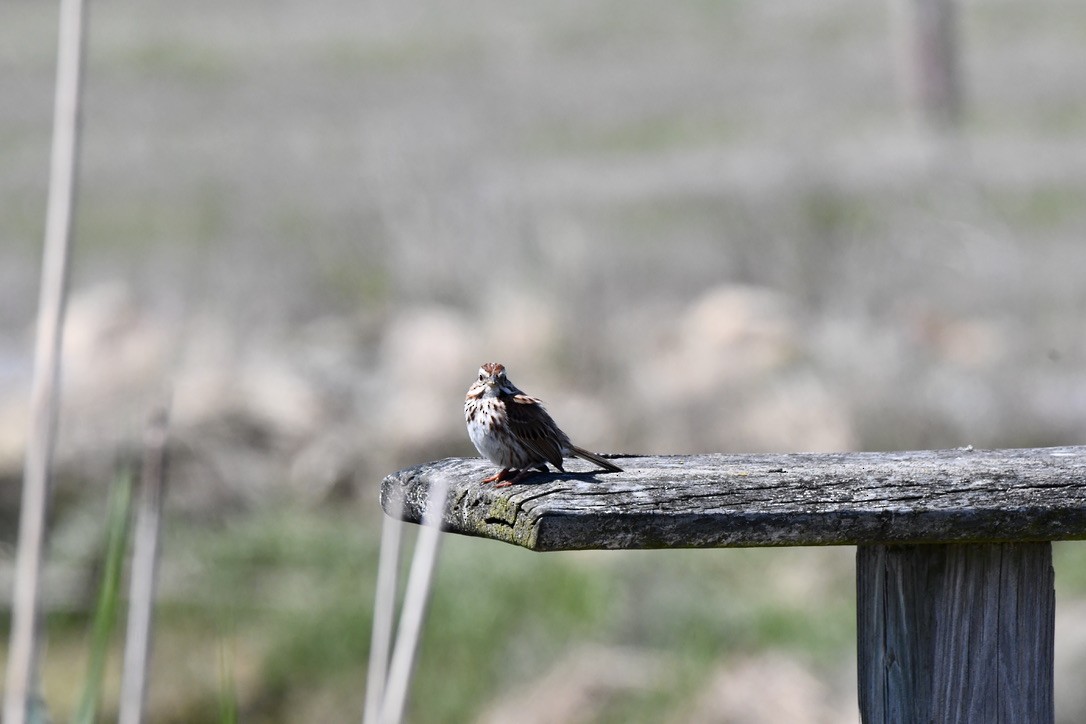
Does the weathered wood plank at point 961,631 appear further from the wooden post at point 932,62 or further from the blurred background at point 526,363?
the wooden post at point 932,62

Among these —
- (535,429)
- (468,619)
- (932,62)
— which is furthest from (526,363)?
(932,62)

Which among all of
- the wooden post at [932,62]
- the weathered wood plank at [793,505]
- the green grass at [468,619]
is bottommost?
the weathered wood plank at [793,505]

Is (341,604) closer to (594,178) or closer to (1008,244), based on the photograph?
(1008,244)

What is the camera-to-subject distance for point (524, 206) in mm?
13758

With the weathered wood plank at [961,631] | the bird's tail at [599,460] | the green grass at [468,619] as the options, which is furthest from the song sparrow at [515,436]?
the green grass at [468,619]

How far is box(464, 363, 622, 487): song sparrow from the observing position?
2.75 meters

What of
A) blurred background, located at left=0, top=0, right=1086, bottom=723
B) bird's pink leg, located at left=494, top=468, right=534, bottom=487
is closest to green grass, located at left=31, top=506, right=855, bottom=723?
blurred background, located at left=0, top=0, right=1086, bottom=723

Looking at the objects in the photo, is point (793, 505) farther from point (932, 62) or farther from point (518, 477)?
point (932, 62)

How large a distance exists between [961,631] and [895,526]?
0.37m

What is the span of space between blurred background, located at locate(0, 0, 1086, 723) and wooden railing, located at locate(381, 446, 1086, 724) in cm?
56

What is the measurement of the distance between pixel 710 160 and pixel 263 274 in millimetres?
9402

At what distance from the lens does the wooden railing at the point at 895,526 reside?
2385 millimetres

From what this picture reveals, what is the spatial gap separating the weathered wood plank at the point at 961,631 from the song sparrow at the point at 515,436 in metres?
0.56

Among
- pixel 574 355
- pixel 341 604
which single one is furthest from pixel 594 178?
pixel 341 604
